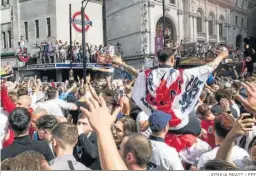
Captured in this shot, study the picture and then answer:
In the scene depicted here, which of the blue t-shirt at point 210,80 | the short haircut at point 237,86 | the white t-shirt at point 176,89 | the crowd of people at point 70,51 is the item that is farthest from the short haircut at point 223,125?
the crowd of people at point 70,51

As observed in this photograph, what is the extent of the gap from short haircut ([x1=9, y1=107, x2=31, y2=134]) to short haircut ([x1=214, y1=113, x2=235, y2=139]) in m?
1.37

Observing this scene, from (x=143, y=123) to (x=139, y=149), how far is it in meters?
1.21

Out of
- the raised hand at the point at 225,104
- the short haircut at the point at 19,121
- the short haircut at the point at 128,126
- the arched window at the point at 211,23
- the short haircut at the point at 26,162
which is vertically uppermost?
the arched window at the point at 211,23

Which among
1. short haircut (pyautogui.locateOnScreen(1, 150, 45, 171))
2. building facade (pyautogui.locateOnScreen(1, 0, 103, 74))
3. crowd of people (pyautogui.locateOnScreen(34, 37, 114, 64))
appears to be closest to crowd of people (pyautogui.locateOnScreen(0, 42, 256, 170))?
short haircut (pyautogui.locateOnScreen(1, 150, 45, 171))

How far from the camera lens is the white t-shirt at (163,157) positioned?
289 centimetres

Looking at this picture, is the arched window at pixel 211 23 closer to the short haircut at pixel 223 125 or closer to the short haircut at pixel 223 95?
the short haircut at pixel 223 95

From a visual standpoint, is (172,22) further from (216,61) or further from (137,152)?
(137,152)

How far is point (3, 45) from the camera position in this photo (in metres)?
3.84

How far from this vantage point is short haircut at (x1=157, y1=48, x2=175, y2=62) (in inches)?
139

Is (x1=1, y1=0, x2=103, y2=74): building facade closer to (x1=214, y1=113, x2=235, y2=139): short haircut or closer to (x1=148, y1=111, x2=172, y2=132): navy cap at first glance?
(x1=148, y1=111, x2=172, y2=132): navy cap

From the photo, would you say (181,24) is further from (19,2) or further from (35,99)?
(35,99)

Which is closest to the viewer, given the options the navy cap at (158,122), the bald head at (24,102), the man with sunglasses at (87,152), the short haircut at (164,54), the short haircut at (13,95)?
the navy cap at (158,122)

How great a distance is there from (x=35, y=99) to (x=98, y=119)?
287 centimetres
